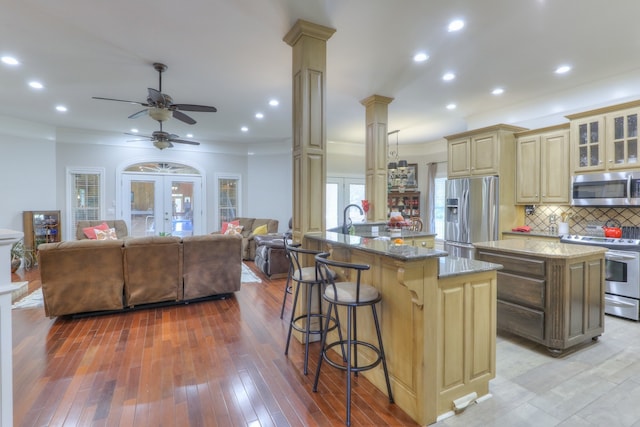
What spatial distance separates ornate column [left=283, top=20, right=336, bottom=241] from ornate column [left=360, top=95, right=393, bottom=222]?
1877 mm

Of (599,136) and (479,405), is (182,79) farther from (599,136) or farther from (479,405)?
(599,136)

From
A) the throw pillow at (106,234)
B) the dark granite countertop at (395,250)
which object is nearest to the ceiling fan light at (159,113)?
the dark granite countertop at (395,250)

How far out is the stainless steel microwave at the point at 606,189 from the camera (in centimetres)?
367

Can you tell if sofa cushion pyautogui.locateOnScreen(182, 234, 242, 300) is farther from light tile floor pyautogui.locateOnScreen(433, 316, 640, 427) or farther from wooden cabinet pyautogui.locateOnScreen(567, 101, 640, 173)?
wooden cabinet pyautogui.locateOnScreen(567, 101, 640, 173)

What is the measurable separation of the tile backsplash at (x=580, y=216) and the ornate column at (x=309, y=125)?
13.4ft

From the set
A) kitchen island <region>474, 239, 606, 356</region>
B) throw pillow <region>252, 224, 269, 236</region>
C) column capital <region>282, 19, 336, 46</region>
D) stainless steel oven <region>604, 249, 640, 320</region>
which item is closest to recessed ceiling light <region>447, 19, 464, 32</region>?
column capital <region>282, 19, 336, 46</region>

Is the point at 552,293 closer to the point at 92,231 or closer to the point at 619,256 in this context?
the point at 619,256

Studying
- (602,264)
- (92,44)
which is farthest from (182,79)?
(602,264)

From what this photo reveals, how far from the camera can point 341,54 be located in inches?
136

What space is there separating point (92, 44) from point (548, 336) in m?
5.34

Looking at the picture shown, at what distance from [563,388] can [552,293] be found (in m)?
0.74

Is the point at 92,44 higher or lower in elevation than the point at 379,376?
higher

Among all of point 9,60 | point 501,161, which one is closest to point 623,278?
point 501,161

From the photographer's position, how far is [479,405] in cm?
202
